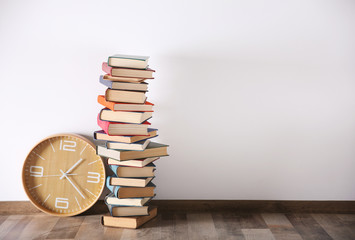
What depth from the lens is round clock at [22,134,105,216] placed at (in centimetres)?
242

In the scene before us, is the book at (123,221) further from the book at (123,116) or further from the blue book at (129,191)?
the book at (123,116)

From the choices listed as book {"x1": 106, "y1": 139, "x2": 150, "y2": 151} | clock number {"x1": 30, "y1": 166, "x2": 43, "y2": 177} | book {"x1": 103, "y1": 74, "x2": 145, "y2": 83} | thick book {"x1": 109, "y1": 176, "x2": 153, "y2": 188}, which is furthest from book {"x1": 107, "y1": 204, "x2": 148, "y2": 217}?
book {"x1": 103, "y1": 74, "x2": 145, "y2": 83}

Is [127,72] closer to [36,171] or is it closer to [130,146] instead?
[130,146]

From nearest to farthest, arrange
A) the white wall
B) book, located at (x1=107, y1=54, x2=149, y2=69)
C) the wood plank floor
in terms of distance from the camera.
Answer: book, located at (x1=107, y1=54, x2=149, y2=69), the wood plank floor, the white wall

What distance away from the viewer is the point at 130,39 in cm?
239

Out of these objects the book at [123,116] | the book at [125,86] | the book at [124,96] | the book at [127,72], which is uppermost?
the book at [127,72]

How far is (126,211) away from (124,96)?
26.6 inches

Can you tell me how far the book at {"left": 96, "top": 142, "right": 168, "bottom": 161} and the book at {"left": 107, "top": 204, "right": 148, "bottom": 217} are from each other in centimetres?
31

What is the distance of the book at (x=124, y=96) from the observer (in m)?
2.13

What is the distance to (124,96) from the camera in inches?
84.4

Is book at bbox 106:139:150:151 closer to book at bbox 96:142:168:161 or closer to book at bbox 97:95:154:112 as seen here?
book at bbox 96:142:168:161

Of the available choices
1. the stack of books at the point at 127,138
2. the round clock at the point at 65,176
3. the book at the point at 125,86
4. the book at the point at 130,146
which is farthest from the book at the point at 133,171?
the book at the point at 125,86

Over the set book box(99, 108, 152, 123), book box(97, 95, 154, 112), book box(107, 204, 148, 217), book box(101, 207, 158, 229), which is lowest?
book box(101, 207, 158, 229)

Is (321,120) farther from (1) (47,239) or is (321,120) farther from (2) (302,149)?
(1) (47,239)
